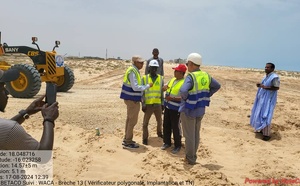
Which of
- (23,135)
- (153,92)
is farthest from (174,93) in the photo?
(23,135)

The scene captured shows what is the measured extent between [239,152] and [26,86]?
7.06 meters

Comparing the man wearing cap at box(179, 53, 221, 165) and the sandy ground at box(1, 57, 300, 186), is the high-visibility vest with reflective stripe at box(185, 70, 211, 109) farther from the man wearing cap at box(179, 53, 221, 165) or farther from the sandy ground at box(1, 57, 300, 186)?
the sandy ground at box(1, 57, 300, 186)

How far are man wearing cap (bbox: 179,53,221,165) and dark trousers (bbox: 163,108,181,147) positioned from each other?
59 cm

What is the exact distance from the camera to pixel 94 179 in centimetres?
445

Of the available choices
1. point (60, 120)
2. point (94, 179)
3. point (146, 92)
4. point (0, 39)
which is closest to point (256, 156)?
point (146, 92)

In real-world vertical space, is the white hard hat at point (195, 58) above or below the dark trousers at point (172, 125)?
above

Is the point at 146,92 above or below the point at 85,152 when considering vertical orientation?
above

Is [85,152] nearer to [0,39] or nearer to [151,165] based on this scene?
[151,165]

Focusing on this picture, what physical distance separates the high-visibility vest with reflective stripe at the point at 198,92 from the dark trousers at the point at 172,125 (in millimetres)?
808

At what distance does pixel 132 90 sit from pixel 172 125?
947 mm

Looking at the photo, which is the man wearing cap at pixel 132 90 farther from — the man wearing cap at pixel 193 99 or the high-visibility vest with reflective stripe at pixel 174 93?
the man wearing cap at pixel 193 99

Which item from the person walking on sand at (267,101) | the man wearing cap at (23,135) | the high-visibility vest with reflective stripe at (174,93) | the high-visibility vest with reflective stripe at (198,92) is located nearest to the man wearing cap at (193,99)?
the high-visibility vest with reflective stripe at (198,92)

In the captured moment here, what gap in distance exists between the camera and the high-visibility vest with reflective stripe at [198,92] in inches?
188

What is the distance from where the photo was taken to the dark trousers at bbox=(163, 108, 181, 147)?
5586 millimetres
